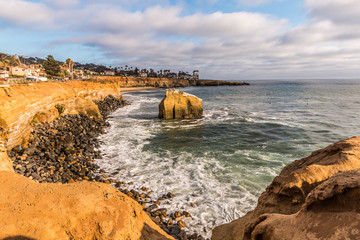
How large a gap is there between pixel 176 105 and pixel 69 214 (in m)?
23.2

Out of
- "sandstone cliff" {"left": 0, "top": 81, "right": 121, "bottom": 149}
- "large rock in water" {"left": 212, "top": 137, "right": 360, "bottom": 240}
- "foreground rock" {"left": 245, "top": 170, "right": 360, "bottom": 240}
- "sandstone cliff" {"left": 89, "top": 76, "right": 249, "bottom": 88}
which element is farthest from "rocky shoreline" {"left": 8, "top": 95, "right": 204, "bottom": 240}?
"sandstone cliff" {"left": 89, "top": 76, "right": 249, "bottom": 88}

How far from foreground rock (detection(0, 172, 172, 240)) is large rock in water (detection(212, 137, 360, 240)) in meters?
2.48

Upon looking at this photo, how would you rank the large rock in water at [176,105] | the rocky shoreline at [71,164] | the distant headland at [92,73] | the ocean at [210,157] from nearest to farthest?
the rocky shoreline at [71,164] < the ocean at [210,157] < the large rock in water at [176,105] < the distant headland at [92,73]

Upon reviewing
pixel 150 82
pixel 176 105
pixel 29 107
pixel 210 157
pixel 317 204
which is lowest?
pixel 210 157

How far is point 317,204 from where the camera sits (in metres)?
2.39

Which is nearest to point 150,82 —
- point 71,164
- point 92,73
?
point 92,73

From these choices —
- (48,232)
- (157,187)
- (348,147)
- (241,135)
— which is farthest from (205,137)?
(48,232)

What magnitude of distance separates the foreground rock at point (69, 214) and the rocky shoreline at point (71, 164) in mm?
3332

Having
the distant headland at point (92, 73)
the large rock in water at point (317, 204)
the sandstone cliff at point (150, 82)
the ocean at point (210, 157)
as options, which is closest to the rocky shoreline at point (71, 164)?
the ocean at point (210, 157)

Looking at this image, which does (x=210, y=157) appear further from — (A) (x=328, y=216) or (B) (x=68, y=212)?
(A) (x=328, y=216)

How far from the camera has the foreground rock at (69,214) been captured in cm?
367

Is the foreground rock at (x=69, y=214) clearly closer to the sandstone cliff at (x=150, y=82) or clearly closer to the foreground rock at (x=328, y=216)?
the foreground rock at (x=328, y=216)

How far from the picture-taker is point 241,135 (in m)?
19.0

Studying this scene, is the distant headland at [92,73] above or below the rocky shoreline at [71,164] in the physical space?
above
